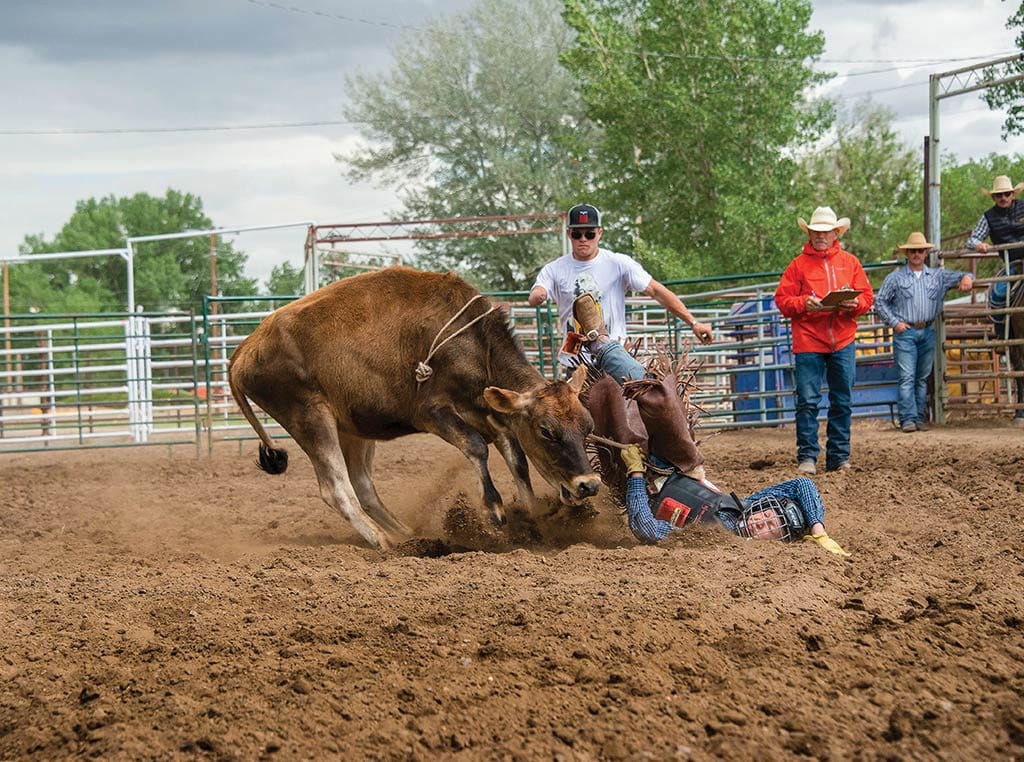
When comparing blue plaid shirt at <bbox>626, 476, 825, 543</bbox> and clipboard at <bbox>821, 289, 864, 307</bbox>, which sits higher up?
clipboard at <bbox>821, 289, 864, 307</bbox>

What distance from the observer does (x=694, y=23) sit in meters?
25.3

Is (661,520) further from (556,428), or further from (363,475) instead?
(363,475)

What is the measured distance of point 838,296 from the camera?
26.4ft

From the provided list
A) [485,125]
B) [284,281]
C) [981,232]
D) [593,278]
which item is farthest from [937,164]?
[284,281]

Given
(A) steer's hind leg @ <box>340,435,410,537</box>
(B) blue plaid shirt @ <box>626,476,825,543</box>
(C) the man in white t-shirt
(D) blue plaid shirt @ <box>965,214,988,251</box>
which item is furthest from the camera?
(D) blue plaid shirt @ <box>965,214,988,251</box>

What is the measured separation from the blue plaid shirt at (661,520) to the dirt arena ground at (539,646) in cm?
13

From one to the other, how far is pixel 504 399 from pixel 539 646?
2.50m

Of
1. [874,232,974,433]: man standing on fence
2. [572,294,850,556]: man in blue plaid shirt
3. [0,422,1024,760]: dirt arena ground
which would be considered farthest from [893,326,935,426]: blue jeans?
[572,294,850,556]: man in blue plaid shirt

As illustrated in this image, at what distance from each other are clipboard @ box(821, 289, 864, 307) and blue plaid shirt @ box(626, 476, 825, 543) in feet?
9.51

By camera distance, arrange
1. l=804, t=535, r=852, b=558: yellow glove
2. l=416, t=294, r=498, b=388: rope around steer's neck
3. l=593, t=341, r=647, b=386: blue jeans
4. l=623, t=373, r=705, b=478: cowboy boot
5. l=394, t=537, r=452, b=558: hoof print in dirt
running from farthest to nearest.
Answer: l=416, t=294, r=498, b=388: rope around steer's neck, l=394, t=537, r=452, b=558: hoof print in dirt, l=593, t=341, r=647, b=386: blue jeans, l=623, t=373, r=705, b=478: cowboy boot, l=804, t=535, r=852, b=558: yellow glove

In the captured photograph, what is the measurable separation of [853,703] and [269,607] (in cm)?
230

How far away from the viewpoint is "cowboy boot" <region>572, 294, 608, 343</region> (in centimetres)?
624

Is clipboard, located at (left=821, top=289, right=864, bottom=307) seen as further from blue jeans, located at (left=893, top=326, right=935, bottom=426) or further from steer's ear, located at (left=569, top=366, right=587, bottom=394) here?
blue jeans, located at (left=893, top=326, right=935, bottom=426)

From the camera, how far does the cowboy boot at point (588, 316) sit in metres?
6.24
